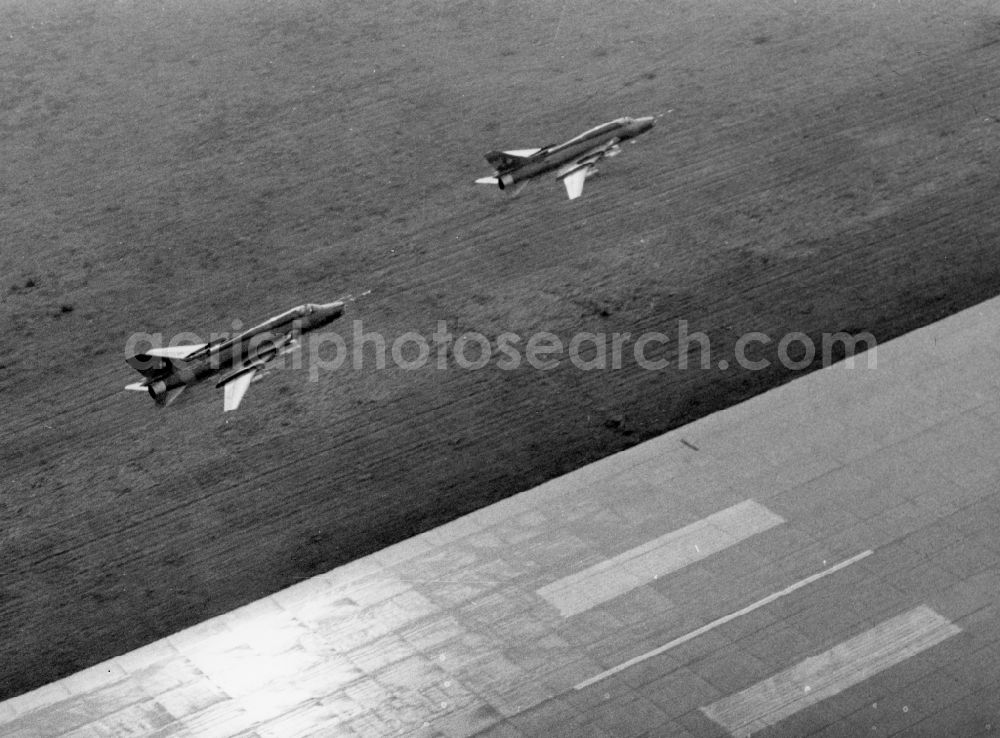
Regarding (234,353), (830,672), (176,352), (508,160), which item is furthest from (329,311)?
(830,672)

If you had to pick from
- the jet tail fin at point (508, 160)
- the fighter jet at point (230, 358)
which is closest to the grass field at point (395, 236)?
the fighter jet at point (230, 358)

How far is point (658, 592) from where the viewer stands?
4050 centimetres

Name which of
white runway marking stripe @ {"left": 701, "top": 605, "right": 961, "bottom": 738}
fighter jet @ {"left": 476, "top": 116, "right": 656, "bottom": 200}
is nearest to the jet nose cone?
fighter jet @ {"left": 476, "top": 116, "right": 656, "bottom": 200}

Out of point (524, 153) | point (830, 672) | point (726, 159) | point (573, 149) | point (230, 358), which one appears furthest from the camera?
point (726, 159)

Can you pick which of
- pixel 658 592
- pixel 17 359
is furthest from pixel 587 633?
pixel 17 359

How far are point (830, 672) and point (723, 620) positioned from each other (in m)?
3.18

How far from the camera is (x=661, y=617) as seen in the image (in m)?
39.7

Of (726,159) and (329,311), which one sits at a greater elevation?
(329,311)

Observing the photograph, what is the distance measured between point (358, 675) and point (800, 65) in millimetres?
35749

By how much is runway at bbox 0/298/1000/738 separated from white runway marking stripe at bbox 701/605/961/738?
0.18 ft

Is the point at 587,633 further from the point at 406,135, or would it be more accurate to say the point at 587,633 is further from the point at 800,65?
the point at 800,65

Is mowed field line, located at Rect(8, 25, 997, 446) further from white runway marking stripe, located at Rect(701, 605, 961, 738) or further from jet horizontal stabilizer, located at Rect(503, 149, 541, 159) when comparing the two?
white runway marking stripe, located at Rect(701, 605, 961, 738)

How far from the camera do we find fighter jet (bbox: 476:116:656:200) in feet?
178

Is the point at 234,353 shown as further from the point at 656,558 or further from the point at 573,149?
the point at 573,149
